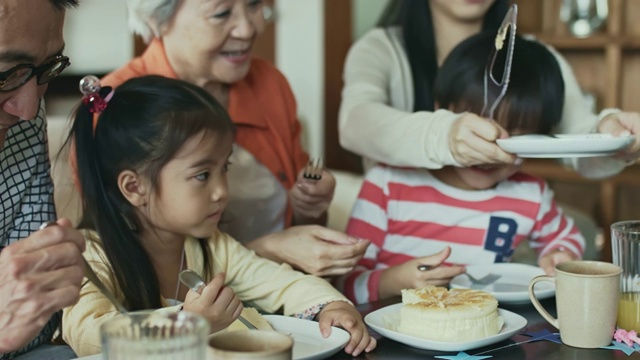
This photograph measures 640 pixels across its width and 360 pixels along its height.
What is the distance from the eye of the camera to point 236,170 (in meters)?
2.10

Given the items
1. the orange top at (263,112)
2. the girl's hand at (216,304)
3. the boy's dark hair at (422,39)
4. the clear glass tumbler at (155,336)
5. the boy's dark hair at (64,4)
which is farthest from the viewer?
the boy's dark hair at (422,39)

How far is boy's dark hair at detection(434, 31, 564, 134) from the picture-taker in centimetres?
189

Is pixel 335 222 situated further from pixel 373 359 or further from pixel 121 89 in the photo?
pixel 373 359

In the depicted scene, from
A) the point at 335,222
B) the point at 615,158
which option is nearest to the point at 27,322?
the point at 615,158

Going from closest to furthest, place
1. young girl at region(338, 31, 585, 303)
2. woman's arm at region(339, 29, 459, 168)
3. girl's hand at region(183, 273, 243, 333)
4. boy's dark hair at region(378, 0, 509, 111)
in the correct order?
girl's hand at region(183, 273, 243, 333)
woman's arm at region(339, 29, 459, 168)
young girl at region(338, 31, 585, 303)
boy's dark hair at region(378, 0, 509, 111)

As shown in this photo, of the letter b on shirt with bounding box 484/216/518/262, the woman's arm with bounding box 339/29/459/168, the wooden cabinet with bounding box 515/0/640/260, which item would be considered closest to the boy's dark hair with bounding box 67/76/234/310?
the woman's arm with bounding box 339/29/459/168

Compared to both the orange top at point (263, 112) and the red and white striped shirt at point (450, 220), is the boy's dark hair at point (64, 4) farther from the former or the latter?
the red and white striped shirt at point (450, 220)

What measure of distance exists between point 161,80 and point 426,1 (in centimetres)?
83

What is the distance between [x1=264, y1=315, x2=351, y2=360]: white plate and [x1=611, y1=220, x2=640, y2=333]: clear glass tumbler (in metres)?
0.43

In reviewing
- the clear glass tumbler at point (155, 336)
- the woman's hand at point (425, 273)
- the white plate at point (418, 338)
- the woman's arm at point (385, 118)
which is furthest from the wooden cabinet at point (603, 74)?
the clear glass tumbler at point (155, 336)

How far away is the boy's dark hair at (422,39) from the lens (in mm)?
2189

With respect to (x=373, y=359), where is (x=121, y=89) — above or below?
Answer: above

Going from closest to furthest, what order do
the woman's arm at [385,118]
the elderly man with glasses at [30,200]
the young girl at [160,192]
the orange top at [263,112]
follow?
the elderly man with glasses at [30,200] → the young girl at [160,192] → the woman's arm at [385,118] → the orange top at [263,112]

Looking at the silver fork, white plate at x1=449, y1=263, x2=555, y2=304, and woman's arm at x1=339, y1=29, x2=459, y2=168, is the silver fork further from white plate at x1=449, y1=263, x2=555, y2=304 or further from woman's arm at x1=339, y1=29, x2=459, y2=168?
white plate at x1=449, y1=263, x2=555, y2=304
